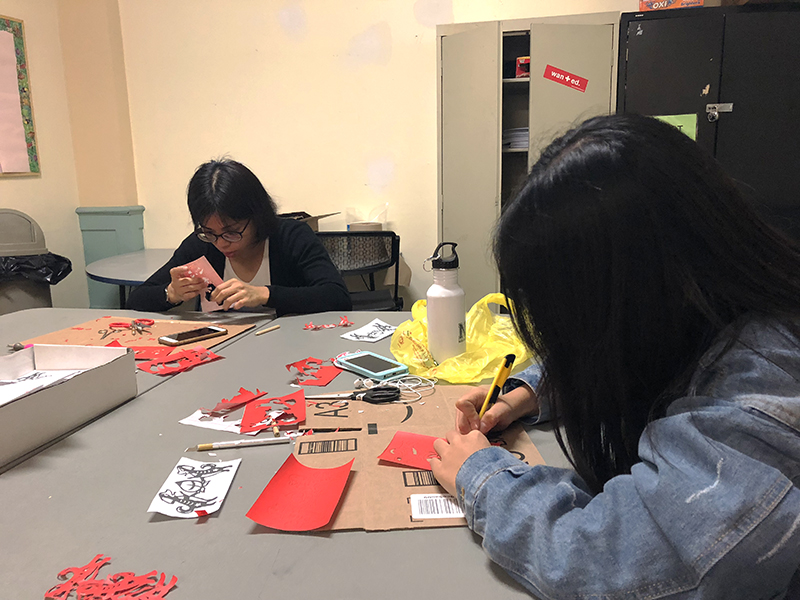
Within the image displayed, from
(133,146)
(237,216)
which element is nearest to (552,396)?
(237,216)

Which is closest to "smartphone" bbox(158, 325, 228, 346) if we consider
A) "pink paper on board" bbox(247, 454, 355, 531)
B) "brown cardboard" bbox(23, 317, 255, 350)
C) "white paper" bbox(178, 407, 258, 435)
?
"brown cardboard" bbox(23, 317, 255, 350)

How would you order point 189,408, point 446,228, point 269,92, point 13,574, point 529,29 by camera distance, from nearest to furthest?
point 13,574
point 189,408
point 529,29
point 446,228
point 269,92

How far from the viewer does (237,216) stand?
5.20ft

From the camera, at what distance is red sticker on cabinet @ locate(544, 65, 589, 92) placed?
255 cm

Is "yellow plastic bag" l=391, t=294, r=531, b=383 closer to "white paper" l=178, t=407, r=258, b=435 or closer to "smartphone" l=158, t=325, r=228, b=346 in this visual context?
"white paper" l=178, t=407, r=258, b=435

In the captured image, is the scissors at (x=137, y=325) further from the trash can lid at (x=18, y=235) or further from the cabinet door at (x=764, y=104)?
the cabinet door at (x=764, y=104)

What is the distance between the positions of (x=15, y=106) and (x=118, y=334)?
92.2 inches

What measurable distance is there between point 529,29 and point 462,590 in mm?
2680

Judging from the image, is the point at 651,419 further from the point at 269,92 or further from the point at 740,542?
the point at 269,92

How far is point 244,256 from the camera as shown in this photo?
1.80 metres

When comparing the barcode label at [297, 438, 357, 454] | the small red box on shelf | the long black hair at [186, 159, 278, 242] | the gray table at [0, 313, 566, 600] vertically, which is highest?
the small red box on shelf

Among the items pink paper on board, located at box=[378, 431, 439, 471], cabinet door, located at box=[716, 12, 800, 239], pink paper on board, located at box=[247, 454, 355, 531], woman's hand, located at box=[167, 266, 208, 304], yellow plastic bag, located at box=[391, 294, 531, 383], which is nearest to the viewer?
pink paper on board, located at box=[247, 454, 355, 531]

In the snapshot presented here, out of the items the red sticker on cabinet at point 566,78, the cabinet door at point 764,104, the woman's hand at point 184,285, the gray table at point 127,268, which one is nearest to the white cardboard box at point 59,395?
the woman's hand at point 184,285

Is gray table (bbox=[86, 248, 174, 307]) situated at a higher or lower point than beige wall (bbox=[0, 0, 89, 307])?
lower
